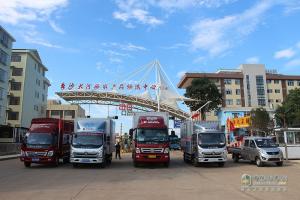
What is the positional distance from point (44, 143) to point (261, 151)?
13.9 metres

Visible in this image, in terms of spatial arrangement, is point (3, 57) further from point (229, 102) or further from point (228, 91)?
point (229, 102)

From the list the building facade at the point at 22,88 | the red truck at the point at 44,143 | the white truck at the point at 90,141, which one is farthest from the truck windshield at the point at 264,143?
the building facade at the point at 22,88

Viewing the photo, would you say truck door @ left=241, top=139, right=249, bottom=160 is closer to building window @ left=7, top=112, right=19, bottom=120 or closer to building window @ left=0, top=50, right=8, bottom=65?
building window @ left=0, top=50, right=8, bottom=65

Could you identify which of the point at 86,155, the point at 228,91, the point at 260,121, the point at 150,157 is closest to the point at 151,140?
the point at 150,157

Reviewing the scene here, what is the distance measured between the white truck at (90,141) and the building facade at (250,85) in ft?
231

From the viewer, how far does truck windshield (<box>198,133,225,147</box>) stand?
23781 mm

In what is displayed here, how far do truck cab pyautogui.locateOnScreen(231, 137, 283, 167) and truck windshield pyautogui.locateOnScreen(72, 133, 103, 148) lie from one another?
33.5 feet

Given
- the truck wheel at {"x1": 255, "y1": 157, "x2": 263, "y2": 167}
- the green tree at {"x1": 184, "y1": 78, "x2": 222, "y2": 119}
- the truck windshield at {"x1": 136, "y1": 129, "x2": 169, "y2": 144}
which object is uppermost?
the green tree at {"x1": 184, "y1": 78, "x2": 222, "y2": 119}

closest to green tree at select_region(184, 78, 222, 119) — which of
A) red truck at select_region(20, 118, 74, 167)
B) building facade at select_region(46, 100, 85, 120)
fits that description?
red truck at select_region(20, 118, 74, 167)

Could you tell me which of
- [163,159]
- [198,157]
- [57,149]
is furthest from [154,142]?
[57,149]

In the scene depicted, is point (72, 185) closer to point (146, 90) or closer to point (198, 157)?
point (198, 157)

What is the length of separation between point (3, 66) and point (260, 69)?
66.8 metres

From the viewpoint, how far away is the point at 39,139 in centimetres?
2358

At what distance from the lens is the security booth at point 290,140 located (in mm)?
28031
